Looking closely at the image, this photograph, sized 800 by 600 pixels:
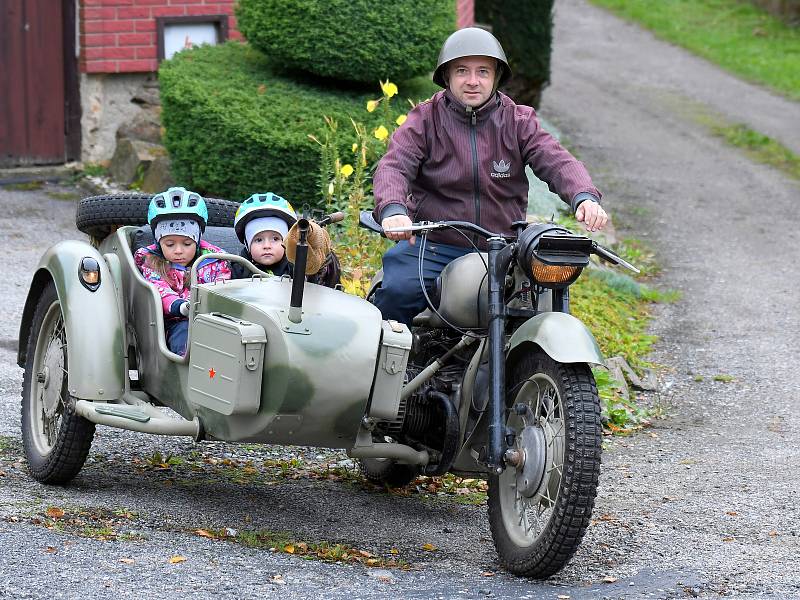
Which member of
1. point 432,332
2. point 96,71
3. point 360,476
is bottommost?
point 360,476

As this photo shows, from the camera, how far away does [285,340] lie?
421 cm

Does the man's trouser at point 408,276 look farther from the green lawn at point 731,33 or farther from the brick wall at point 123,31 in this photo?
the green lawn at point 731,33

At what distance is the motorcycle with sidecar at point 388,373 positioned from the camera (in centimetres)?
421

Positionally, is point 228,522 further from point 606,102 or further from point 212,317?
point 606,102

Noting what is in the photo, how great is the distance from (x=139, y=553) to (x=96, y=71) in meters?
8.20

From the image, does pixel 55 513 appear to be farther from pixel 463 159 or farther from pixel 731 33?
pixel 731 33

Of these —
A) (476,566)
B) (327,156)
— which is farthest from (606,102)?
(476,566)

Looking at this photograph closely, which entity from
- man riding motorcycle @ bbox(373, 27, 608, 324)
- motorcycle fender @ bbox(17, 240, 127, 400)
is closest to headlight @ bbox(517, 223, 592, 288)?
man riding motorcycle @ bbox(373, 27, 608, 324)

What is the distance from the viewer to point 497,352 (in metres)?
4.35

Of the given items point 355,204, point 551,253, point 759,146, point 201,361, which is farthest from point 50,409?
point 759,146

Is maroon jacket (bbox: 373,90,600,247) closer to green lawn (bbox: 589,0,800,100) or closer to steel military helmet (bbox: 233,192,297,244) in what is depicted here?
steel military helmet (bbox: 233,192,297,244)

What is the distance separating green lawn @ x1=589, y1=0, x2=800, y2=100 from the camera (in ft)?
67.9

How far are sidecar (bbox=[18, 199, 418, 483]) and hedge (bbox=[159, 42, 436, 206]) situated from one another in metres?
3.88

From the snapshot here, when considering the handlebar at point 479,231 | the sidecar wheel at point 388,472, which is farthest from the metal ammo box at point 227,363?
the sidecar wheel at point 388,472
